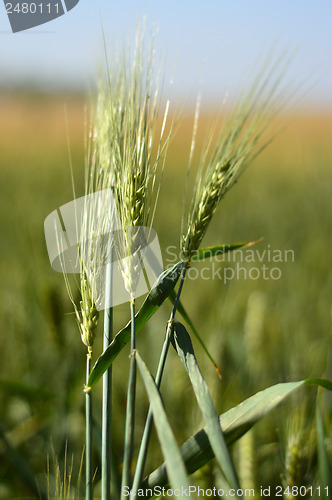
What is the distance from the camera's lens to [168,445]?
0.36 metres

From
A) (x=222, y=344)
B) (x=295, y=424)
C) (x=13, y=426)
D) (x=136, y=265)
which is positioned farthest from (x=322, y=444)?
(x=13, y=426)

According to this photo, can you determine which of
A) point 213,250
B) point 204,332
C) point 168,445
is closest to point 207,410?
point 168,445

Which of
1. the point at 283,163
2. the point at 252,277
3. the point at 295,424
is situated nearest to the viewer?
the point at 295,424

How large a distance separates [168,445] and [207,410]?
0.04 m

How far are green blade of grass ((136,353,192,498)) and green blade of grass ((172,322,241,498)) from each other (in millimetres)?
30

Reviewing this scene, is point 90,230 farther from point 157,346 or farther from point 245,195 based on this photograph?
point 245,195

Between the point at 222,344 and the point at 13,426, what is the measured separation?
47 centimetres

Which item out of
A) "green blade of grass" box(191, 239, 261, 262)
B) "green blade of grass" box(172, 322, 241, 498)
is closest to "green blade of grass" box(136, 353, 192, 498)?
"green blade of grass" box(172, 322, 241, 498)

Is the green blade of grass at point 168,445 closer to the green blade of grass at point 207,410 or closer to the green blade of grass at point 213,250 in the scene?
the green blade of grass at point 207,410

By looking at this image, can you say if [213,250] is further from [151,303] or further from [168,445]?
[168,445]

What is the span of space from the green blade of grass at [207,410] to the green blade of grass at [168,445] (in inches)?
1.2

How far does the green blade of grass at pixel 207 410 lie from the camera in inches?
14.2

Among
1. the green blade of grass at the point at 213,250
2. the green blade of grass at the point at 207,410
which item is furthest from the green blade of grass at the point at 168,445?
the green blade of grass at the point at 213,250

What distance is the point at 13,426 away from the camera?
1.01m
